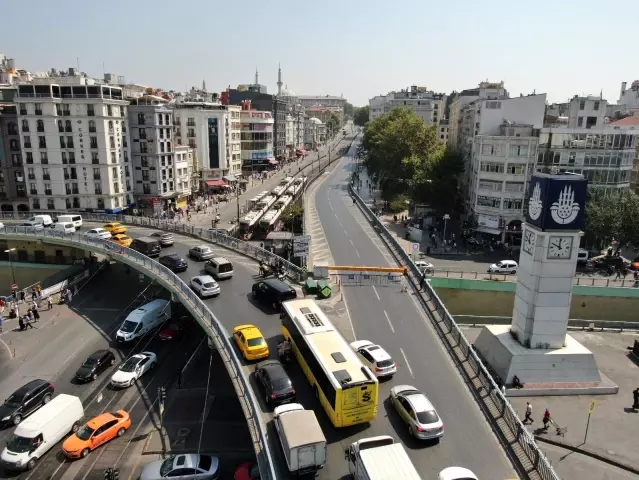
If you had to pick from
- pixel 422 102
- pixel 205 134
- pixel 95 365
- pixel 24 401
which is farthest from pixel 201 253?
pixel 422 102

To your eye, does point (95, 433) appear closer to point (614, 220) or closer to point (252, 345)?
point (252, 345)

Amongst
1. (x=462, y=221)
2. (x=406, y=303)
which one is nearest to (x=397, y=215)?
(x=462, y=221)

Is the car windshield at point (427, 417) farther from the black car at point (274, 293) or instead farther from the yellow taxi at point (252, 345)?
the black car at point (274, 293)

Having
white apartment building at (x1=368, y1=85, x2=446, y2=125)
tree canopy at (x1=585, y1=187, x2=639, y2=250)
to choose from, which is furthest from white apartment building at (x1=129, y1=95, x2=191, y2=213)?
white apartment building at (x1=368, y1=85, x2=446, y2=125)

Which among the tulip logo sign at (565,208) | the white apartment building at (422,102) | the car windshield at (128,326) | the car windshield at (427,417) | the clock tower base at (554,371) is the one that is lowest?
the car windshield at (128,326)

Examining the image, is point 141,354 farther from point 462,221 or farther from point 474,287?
point 462,221

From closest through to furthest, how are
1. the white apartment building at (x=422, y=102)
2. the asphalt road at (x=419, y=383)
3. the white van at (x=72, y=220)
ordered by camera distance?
1. the asphalt road at (x=419, y=383)
2. the white van at (x=72, y=220)
3. the white apartment building at (x=422, y=102)

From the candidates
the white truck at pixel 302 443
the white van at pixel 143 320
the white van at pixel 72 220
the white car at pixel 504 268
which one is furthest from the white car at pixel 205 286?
the white car at pixel 504 268

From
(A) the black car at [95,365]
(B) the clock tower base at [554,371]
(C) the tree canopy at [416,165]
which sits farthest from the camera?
(C) the tree canopy at [416,165]
